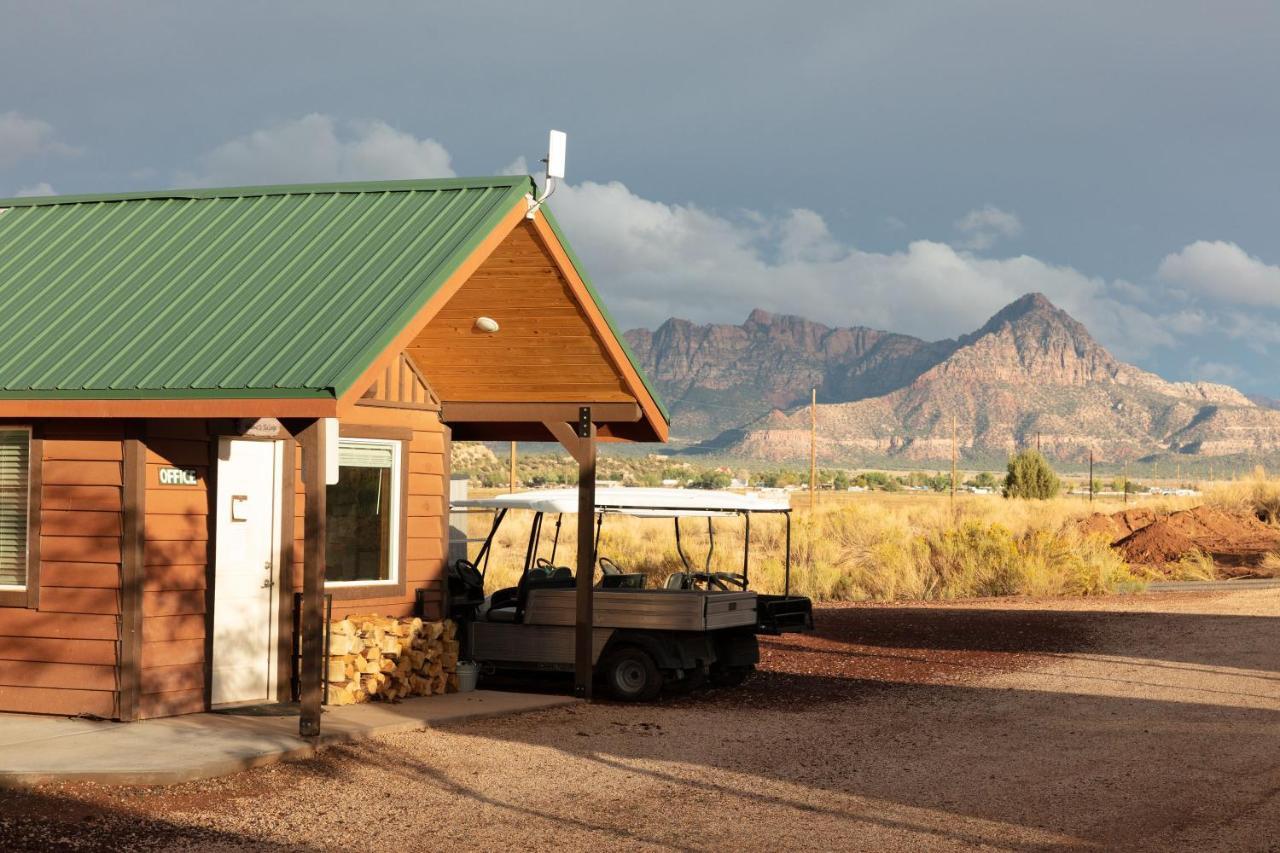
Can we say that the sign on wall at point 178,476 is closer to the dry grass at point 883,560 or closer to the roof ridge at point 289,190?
the roof ridge at point 289,190

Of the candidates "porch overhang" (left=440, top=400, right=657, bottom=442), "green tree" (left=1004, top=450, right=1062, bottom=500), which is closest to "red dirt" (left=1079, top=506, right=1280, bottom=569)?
"green tree" (left=1004, top=450, right=1062, bottom=500)

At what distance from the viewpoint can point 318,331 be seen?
425 inches

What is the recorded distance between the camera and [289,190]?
1342 cm

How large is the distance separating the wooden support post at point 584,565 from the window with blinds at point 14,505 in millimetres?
4446

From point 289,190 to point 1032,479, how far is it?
171ft

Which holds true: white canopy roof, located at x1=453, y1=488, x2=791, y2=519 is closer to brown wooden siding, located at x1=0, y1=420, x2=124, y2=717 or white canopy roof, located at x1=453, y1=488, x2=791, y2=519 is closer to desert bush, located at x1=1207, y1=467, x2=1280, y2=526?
brown wooden siding, located at x1=0, y1=420, x2=124, y2=717

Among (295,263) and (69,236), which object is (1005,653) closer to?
(295,263)

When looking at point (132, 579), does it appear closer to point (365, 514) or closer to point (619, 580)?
point (365, 514)

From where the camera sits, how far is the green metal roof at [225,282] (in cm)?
1058

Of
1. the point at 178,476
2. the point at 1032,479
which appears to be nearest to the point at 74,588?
the point at 178,476

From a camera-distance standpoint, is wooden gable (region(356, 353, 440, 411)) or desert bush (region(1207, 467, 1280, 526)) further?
desert bush (region(1207, 467, 1280, 526))

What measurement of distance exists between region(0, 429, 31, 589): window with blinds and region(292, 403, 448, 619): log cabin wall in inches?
104

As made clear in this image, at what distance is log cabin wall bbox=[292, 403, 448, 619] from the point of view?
44.2 ft

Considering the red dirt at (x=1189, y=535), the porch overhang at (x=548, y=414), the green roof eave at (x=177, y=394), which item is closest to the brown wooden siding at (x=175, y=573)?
the green roof eave at (x=177, y=394)
